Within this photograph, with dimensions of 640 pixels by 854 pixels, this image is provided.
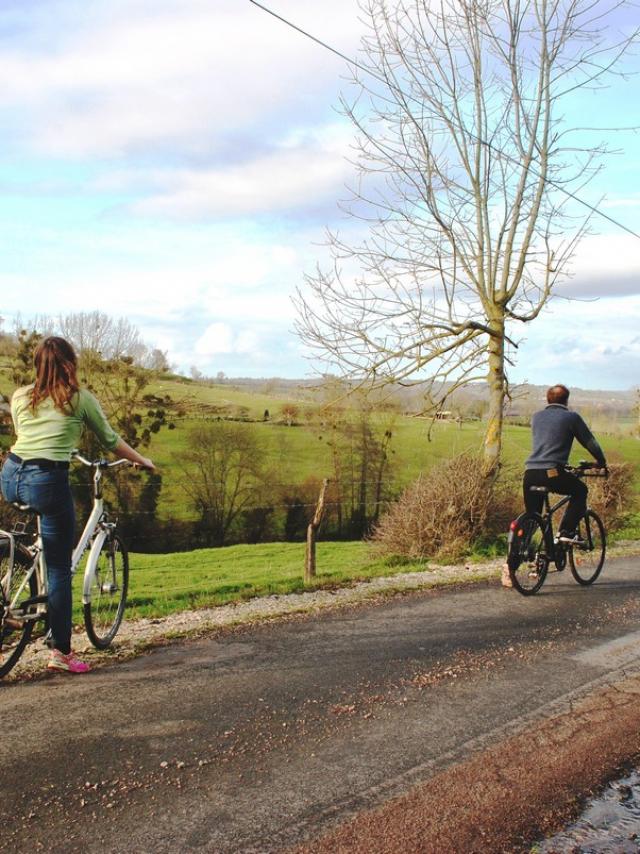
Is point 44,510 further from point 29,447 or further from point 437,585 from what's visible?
point 437,585

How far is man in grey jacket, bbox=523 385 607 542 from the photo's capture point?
8.94 meters

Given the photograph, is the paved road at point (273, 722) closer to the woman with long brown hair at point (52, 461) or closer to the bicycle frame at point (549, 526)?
the woman with long brown hair at point (52, 461)

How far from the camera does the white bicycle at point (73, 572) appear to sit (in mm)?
5293

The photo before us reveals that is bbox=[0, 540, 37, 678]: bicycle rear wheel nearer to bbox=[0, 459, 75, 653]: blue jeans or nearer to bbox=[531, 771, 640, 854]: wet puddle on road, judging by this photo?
bbox=[0, 459, 75, 653]: blue jeans

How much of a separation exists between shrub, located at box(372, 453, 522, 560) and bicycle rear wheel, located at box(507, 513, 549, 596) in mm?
5134

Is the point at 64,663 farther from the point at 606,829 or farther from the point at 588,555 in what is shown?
the point at 588,555

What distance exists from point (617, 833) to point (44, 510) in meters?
3.73

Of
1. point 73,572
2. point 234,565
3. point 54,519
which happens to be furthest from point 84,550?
point 234,565

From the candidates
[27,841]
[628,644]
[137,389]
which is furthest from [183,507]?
[27,841]

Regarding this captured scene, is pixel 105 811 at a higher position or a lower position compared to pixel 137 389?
lower

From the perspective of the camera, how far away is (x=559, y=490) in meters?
9.13

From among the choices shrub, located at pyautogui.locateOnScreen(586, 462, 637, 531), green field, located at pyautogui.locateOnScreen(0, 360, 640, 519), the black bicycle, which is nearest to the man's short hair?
the black bicycle

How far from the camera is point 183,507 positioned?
3944 cm

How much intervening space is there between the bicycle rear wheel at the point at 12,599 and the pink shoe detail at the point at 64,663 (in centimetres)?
23
